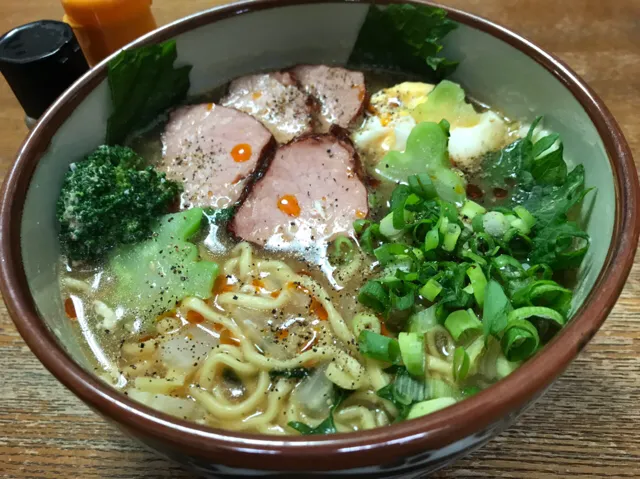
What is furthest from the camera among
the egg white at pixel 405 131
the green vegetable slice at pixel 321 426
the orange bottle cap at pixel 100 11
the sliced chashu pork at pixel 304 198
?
the orange bottle cap at pixel 100 11

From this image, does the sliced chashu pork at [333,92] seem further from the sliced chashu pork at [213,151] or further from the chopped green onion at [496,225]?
the chopped green onion at [496,225]

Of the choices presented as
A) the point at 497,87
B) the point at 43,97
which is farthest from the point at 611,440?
the point at 43,97

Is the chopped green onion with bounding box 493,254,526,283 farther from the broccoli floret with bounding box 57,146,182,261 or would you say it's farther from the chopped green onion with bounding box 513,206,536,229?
the broccoli floret with bounding box 57,146,182,261

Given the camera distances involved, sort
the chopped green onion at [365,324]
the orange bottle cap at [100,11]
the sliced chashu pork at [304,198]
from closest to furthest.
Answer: the chopped green onion at [365,324]
the sliced chashu pork at [304,198]
the orange bottle cap at [100,11]

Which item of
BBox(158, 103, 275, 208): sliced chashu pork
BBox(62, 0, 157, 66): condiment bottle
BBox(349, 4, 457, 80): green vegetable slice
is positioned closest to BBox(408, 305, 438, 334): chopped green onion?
BBox(158, 103, 275, 208): sliced chashu pork

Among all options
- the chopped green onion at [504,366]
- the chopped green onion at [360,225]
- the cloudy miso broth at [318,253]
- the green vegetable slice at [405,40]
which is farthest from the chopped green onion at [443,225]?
the green vegetable slice at [405,40]

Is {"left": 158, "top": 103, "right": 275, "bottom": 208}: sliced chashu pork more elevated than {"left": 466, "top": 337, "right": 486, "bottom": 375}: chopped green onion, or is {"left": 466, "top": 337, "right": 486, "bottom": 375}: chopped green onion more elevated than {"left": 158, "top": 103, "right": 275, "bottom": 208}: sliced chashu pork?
{"left": 466, "top": 337, "right": 486, "bottom": 375}: chopped green onion

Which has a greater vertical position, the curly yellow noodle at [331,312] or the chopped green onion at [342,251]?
the chopped green onion at [342,251]

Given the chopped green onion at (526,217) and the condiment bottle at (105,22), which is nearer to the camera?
the chopped green onion at (526,217)
